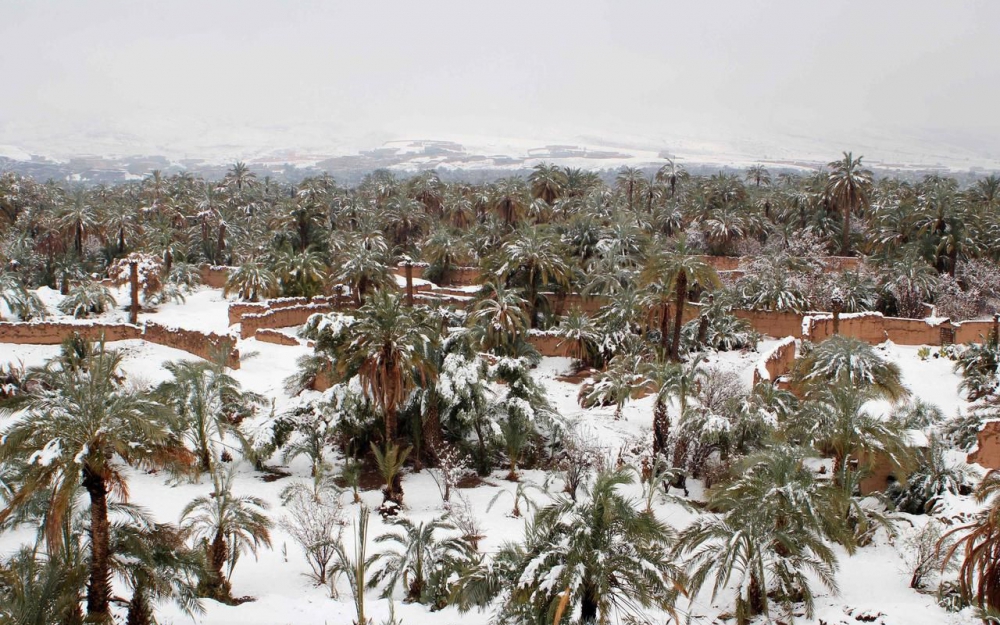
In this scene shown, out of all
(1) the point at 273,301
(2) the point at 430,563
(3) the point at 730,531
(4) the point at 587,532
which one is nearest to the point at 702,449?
(3) the point at 730,531

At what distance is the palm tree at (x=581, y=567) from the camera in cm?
1140

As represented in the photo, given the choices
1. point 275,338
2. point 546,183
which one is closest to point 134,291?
point 275,338

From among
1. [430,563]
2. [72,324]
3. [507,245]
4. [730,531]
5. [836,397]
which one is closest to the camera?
[730,531]

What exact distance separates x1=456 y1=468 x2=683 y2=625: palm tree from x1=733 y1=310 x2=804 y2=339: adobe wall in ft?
77.1

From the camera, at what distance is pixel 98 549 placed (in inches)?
474

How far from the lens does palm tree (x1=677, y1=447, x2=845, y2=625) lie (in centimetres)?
1394

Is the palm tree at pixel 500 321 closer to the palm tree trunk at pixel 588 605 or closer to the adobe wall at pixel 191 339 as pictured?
the adobe wall at pixel 191 339

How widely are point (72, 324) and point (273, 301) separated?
860 cm

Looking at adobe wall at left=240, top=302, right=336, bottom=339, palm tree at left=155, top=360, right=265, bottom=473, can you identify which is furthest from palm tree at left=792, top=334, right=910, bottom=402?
adobe wall at left=240, top=302, right=336, bottom=339

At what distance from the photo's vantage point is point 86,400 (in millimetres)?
11734

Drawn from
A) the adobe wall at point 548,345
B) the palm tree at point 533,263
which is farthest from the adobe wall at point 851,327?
the palm tree at point 533,263

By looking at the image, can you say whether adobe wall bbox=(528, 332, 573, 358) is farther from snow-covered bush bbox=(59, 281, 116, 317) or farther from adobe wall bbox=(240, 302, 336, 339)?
snow-covered bush bbox=(59, 281, 116, 317)

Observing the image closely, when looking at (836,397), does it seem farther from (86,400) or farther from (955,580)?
(86,400)

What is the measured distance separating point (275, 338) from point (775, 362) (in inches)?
791
